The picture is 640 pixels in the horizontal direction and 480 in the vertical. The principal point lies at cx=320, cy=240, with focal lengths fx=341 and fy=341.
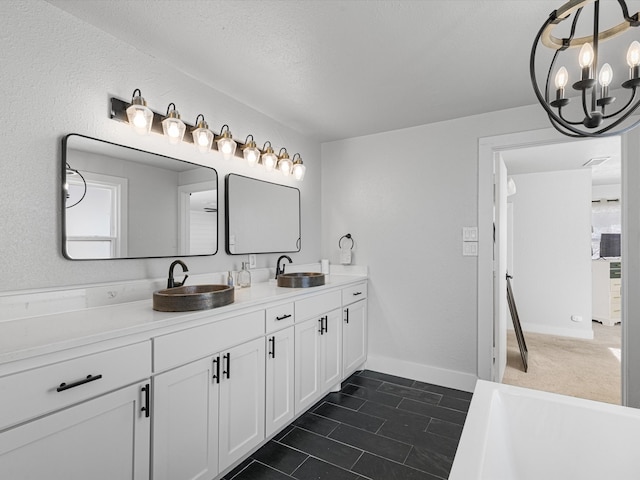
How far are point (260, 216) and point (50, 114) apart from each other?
148 centimetres

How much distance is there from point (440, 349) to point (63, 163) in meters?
2.98

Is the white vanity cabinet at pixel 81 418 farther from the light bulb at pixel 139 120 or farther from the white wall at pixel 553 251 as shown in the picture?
the white wall at pixel 553 251

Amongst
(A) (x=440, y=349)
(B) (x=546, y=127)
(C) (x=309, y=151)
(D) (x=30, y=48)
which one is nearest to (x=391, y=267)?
(A) (x=440, y=349)

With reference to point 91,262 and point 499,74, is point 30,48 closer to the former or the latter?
point 91,262

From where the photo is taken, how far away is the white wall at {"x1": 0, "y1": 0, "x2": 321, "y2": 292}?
4.71 ft

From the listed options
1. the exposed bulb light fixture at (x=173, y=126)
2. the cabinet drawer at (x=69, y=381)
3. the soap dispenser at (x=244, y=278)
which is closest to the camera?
the cabinet drawer at (x=69, y=381)

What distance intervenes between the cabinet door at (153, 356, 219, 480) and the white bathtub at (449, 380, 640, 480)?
3.78ft

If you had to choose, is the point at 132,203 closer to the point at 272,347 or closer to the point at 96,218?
the point at 96,218

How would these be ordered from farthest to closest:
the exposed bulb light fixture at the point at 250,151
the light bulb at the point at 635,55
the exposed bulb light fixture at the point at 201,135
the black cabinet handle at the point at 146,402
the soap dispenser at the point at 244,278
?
the exposed bulb light fixture at the point at 250,151 < the soap dispenser at the point at 244,278 < the exposed bulb light fixture at the point at 201,135 < the black cabinet handle at the point at 146,402 < the light bulb at the point at 635,55

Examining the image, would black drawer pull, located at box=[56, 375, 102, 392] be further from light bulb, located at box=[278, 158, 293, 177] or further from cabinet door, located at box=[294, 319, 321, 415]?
light bulb, located at box=[278, 158, 293, 177]

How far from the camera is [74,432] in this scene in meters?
1.16

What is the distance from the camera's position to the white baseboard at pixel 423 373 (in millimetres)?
2883

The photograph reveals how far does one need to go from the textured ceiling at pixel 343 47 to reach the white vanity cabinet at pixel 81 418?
1.53m

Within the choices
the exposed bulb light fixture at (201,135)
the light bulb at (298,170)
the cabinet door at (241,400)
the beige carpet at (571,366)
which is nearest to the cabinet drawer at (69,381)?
the cabinet door at (241,400)
